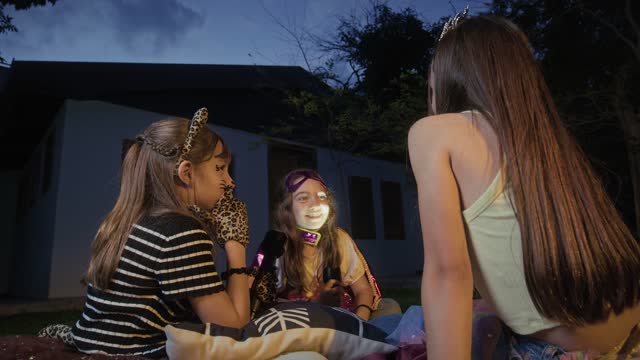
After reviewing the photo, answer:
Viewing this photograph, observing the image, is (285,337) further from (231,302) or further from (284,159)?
(284,159)

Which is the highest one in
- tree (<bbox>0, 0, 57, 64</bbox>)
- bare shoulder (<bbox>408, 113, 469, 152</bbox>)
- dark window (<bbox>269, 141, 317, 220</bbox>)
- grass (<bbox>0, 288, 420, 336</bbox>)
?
tree (<bbox>0, 0, 57, 64</bbox>)

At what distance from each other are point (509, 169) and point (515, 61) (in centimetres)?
31

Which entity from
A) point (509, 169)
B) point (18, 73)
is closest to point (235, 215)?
point (509, 169)

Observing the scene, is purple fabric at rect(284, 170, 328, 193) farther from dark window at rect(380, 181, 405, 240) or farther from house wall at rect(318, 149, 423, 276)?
Result: dark window at rect(380, 181, 405, 240)

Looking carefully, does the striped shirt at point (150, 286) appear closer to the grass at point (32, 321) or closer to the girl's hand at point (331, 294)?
the girl's hand at point (331, 294)

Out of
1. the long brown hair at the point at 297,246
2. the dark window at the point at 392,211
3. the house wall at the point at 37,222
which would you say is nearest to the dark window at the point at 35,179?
the house wall at the point at 37,222

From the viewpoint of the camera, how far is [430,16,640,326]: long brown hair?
1022mm

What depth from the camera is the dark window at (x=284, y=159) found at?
10820 mm

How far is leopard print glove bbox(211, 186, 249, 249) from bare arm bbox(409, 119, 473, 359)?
0.95 meters

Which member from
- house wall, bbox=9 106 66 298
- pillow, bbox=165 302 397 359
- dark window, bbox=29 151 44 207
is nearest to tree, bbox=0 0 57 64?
house wall, bbox=9 106 66 298

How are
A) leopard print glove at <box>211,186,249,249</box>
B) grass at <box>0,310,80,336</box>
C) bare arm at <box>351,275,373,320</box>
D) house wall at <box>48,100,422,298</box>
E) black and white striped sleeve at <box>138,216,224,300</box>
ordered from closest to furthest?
1. black and white striped sleeve at <box>138,216,224,300</box>
2. leopard print glove at <box>211,186,249,249</box>
3. bare arm at <box>351,275,373,320</box>
4. grass at <box>0,310,80,336</box>
5. house wall at <box>48,100,422,298</box>

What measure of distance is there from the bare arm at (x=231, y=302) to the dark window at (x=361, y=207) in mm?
10351

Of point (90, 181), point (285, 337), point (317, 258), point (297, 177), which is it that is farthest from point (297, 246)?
point (90, 181)

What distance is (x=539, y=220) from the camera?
1030 mm
